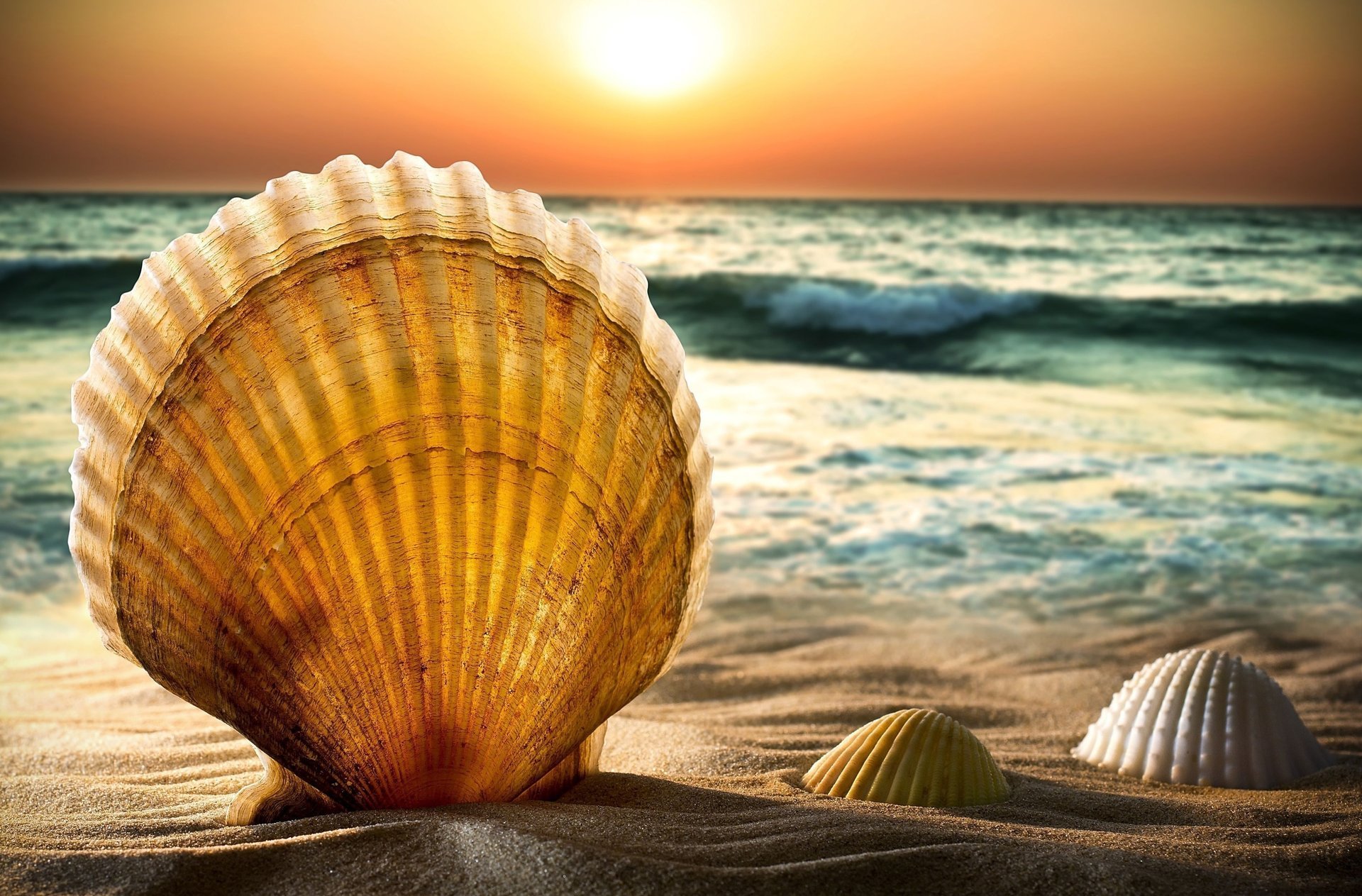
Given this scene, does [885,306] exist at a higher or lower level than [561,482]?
higher

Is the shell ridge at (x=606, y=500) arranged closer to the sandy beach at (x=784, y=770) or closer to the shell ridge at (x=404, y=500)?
the shell ridge at (x=404, y=500)

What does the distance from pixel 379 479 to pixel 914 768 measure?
1176mm

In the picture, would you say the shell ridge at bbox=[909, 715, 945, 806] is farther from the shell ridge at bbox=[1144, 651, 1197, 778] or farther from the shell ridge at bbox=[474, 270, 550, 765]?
the shell ridge at bbox=[474, 270, 550, 765]

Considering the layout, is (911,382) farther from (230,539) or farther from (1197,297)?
(230,539)

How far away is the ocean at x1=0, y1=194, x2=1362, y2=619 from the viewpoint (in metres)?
5.80

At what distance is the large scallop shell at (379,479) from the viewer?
179 cm

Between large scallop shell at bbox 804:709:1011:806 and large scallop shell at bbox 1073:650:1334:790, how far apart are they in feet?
1.73

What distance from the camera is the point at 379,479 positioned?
1861 mm

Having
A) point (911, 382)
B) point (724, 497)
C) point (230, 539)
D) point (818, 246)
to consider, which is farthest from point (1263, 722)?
point (818, 246)

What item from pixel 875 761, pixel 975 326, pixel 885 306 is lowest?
pixel 875 761

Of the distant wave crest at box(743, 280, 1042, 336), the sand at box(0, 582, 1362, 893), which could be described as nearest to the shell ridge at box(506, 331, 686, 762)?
the sand at box(0, 582, 1362, 893)

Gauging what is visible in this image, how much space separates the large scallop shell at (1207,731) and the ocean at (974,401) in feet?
8.22

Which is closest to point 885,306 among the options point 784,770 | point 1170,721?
point 1170,721

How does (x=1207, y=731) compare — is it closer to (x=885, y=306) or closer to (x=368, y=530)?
(x=368, y=530)
